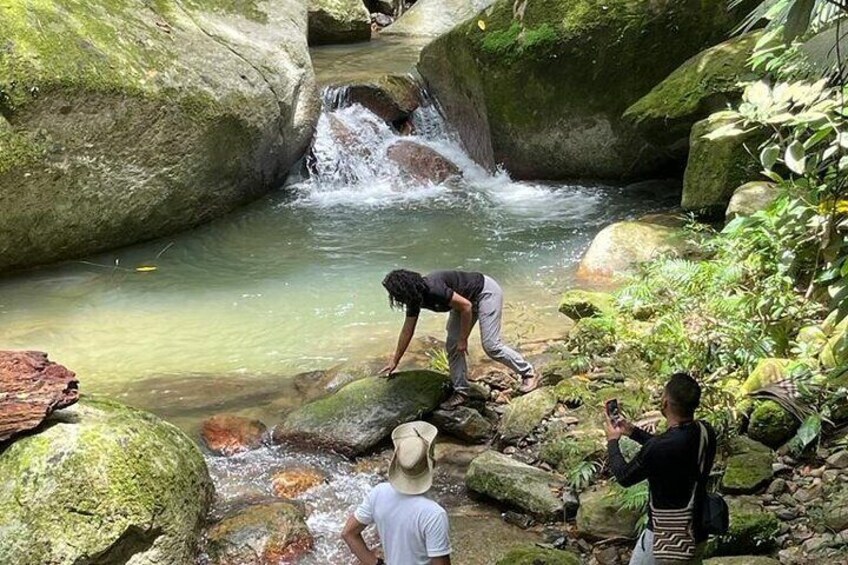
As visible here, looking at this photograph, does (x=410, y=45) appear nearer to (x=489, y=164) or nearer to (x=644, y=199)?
(x=489, y=164)

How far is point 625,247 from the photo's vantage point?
27.4 feet

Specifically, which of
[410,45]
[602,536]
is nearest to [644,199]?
[602,536]

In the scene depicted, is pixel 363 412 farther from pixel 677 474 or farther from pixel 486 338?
pixel 677 474

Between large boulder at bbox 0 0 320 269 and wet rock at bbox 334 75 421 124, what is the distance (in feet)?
6.11

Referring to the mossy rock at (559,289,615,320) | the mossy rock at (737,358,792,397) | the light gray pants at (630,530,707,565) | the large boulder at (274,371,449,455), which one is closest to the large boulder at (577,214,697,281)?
the mossy rock at (559,289,615,320)

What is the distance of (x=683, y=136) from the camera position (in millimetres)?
10047

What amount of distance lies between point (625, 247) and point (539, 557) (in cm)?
499

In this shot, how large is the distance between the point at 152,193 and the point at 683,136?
20.4ft

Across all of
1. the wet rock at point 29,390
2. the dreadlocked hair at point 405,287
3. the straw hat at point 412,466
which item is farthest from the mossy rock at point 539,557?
the wet rock at point 29,390

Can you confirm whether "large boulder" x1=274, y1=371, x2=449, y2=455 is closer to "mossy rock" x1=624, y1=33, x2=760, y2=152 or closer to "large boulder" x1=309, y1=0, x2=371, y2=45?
"mossy rock" x1=624, y1=33, x2=760, y2=152

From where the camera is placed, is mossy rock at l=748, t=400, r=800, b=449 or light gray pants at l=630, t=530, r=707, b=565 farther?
mossy rock at l=748, t=400, r=800, b=449

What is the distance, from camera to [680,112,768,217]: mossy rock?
8.01 m

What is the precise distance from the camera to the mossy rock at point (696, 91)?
892 cm

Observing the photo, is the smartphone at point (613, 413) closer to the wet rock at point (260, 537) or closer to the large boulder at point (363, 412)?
the wet rock at point (260, 537)
